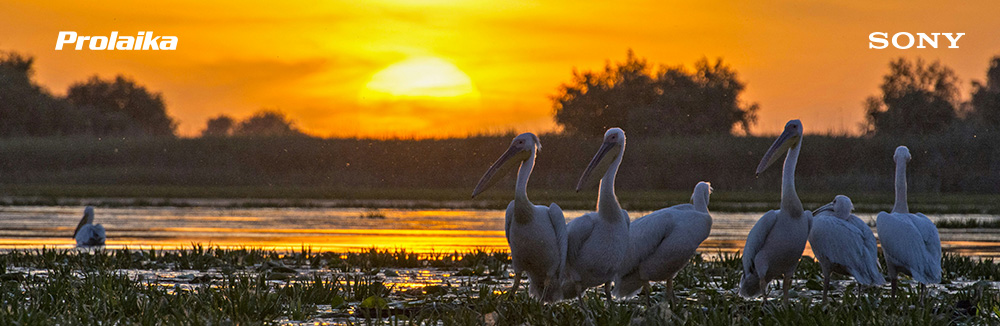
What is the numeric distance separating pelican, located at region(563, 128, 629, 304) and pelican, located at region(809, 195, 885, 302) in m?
1.73

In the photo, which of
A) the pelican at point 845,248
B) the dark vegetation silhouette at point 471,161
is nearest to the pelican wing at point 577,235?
the pelican at point 845,248

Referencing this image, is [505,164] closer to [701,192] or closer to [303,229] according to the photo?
[701,192]

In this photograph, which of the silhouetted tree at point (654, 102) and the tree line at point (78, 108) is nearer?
the silhouetted tree at point (654, 102)

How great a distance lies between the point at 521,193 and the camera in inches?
281

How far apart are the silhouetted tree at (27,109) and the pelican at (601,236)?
64.0 m

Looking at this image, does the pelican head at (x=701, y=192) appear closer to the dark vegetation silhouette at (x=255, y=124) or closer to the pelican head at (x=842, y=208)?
the pelican head at (x=842, y=208)

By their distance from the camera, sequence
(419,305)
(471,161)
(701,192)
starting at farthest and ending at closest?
(471,161) < (701,192) < (419,305)

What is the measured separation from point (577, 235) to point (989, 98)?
5352 centimetres

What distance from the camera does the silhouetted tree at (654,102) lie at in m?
55.7

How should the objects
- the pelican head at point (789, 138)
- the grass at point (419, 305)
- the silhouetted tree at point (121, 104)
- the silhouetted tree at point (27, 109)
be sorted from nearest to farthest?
1. the grass at point (419, 305)
2. the pelican head at point (789, 138)
3. the silhouetted tree at point (27, 109)
4. the silhouetted tree at point (121, 104)

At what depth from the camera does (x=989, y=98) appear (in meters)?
54.4

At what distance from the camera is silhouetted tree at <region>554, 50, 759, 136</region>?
55656 millimetres

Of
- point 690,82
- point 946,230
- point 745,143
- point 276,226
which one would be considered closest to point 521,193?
point 276,226

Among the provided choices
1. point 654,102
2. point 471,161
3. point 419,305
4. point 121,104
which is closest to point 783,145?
point 419,305
